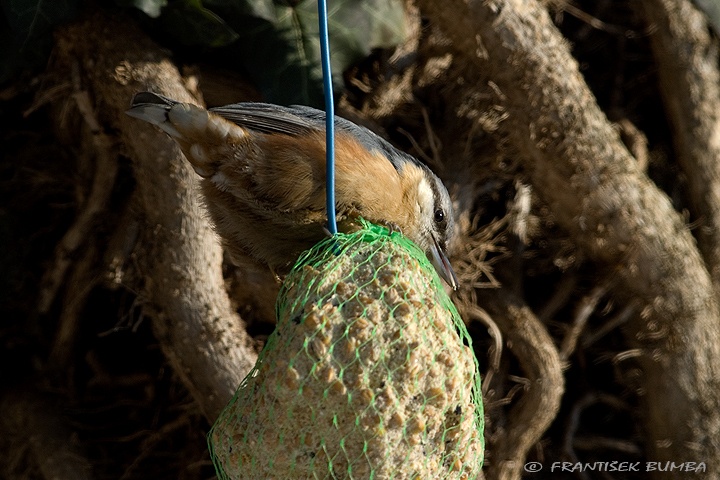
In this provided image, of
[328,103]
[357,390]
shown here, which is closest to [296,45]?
[328,103]

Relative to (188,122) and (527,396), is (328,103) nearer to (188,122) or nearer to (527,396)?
(188,122)

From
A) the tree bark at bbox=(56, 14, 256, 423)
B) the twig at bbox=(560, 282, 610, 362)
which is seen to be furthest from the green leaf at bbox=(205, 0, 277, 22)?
the twig at bbox=(560, 282, 610, 362)

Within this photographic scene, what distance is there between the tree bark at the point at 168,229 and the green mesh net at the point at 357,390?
29.2 inches

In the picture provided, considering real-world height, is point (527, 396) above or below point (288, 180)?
below

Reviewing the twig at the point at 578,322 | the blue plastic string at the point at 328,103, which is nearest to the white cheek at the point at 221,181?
the blue plastic string at the point at 328,103

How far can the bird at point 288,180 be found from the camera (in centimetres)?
199

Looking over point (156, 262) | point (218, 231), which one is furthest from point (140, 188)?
point (218, 231)

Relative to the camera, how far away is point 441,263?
83.8 inches

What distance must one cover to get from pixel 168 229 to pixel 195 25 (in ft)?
1.84

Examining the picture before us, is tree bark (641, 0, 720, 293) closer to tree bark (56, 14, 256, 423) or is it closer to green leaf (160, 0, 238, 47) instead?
green leaf (160, 0, 238, 47)

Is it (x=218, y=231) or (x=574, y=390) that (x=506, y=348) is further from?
(x=218, y=231)

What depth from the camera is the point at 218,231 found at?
218cm

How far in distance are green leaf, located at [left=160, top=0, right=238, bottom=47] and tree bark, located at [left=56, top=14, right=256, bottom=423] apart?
0.25ft

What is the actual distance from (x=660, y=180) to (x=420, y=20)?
1.01m
